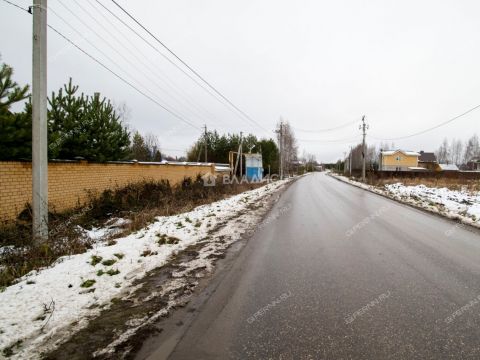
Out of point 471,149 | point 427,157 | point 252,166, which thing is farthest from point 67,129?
point 471,149

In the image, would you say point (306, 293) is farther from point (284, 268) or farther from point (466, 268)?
point (466, 268)

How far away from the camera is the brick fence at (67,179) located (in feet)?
27.6

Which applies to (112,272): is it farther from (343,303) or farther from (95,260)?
(343,303)

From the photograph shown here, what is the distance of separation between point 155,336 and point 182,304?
77cm

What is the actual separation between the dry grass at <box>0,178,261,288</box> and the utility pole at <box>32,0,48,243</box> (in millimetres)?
479

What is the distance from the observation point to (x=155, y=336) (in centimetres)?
312


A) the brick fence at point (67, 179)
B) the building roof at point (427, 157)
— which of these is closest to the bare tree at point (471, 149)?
the building roof at point (427, 157)

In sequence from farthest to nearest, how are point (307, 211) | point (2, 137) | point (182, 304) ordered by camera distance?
point (307, 211) → point (2, 137) → point (182, 304)

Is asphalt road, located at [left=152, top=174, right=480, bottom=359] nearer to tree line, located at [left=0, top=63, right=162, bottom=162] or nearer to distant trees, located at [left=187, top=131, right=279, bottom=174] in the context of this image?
tree line, located at [left=0, top=63, right=162, bottom=162]

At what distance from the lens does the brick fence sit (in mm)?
8422

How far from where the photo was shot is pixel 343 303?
12.7 ft

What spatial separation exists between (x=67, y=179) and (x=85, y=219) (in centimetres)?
199

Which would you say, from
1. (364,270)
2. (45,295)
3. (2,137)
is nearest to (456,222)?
(364,270)

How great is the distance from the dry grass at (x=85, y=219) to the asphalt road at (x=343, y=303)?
11.5 ft
